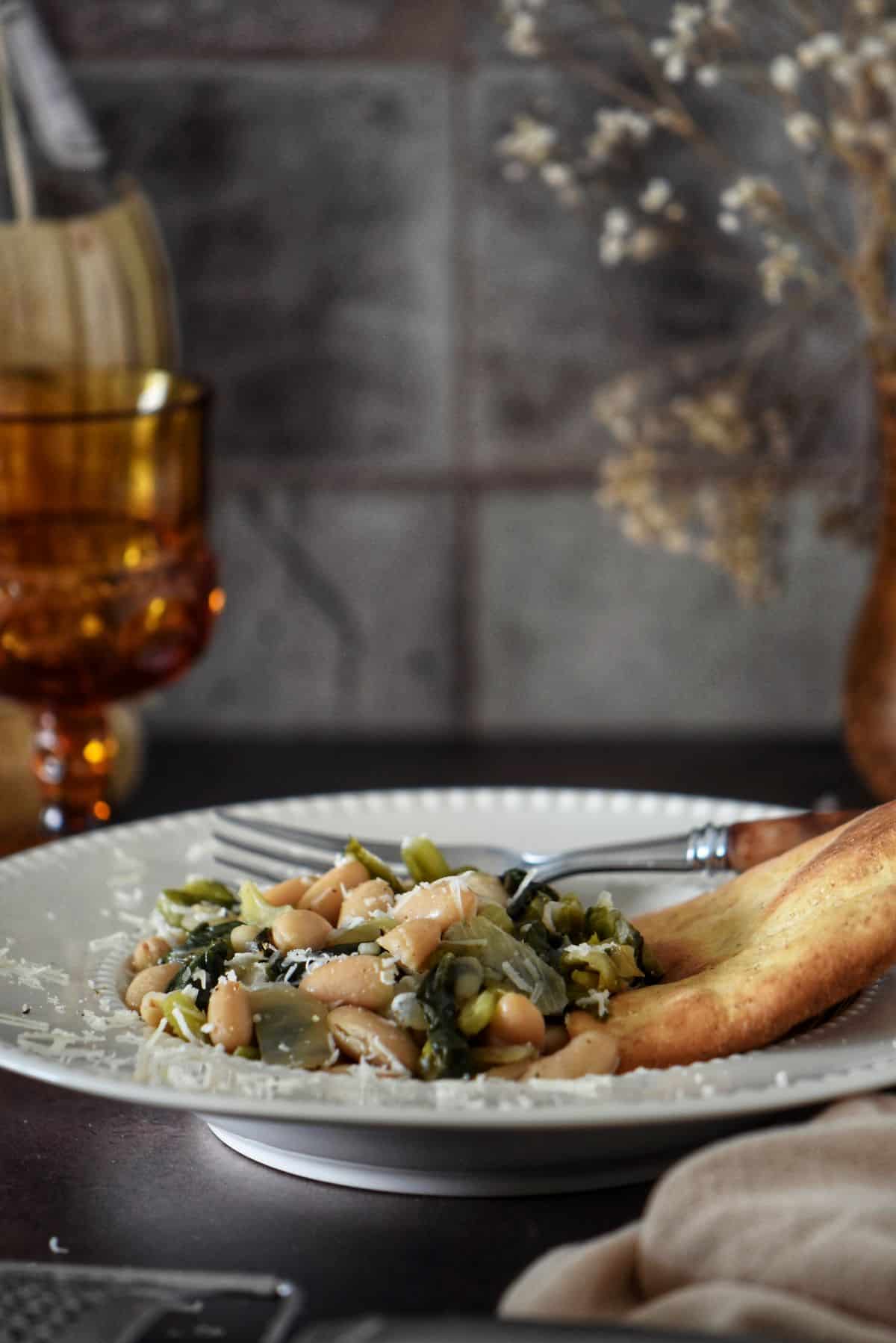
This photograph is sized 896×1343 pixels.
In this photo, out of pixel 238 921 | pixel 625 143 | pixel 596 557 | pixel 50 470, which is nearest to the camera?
pixel 238 921

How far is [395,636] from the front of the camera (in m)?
1.62

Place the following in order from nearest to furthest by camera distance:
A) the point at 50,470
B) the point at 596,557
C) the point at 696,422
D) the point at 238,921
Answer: the point at 238,921 < the point at 50,470 < the point at 696,422 < the point at 596,557

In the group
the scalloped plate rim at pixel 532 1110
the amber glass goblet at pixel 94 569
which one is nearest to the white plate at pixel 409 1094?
the scalloped plate rim at pixel 532 1110

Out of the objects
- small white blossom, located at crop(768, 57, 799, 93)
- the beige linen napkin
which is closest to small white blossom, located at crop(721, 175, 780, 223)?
small white blossom, located at crop(768, 57, 799, 93)

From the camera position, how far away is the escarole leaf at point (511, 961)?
64cm

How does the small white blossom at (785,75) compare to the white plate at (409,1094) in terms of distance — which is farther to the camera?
the small white blossom at (785,75)

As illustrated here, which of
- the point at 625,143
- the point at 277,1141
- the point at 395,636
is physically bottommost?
the point at 395,636

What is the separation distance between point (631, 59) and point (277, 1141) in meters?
1.13

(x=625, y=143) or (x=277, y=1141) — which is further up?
(x=625, y=143)

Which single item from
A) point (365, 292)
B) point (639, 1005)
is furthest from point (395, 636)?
point (639, 1005)

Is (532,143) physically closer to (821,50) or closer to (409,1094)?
(821,50)

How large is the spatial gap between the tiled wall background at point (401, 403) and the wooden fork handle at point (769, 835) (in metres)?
0.79

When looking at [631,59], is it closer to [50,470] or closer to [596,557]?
[596,557]

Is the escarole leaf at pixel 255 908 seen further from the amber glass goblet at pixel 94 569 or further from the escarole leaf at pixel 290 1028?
the amber glass goblet at pixel 94 569
